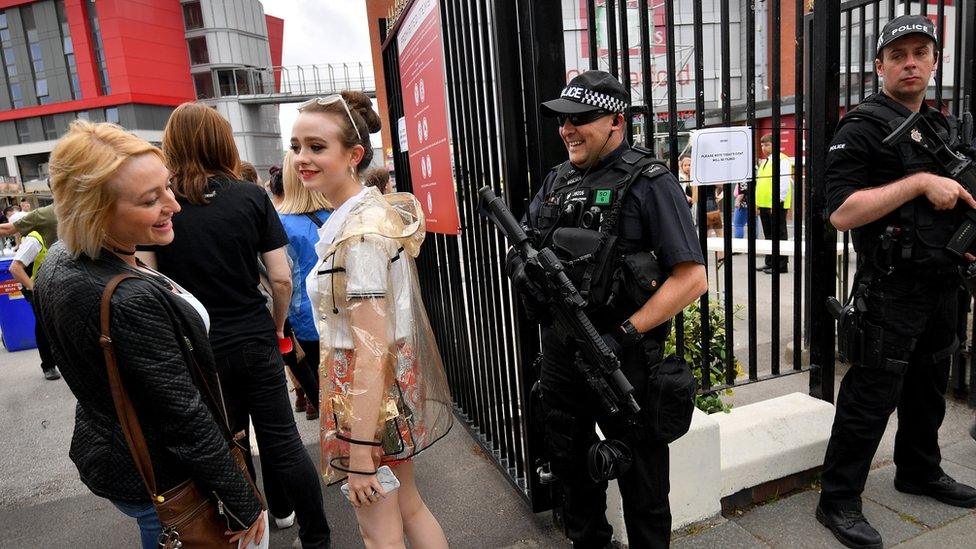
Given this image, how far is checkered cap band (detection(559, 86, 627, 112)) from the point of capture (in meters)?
1.87

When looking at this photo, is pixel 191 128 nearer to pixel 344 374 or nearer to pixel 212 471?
pixel 344 374

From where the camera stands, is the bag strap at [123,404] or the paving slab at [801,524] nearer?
the bag strap at [123,404]

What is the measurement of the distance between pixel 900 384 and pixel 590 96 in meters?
1.86

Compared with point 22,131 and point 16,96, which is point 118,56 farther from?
point 22,131

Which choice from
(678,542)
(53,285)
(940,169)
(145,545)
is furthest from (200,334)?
(940,169)

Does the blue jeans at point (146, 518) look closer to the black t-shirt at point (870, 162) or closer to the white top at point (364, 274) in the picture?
the white top at point (364, 274)

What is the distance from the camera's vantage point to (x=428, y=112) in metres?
2.95

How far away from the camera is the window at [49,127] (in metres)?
39.4

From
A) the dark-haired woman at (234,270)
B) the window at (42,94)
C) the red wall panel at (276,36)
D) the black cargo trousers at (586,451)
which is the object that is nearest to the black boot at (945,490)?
the black cargo trousers at (586,451)

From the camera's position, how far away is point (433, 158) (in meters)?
3.03

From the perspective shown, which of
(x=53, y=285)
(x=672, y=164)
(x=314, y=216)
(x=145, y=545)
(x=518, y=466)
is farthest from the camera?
(x=314, y=216)

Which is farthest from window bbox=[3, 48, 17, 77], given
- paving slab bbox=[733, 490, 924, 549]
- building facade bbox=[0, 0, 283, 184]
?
paving slab bbox=[733, 490, 924, 549]

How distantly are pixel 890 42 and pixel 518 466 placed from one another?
254 centimetres

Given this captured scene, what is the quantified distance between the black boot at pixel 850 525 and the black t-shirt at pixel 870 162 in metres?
1.14
